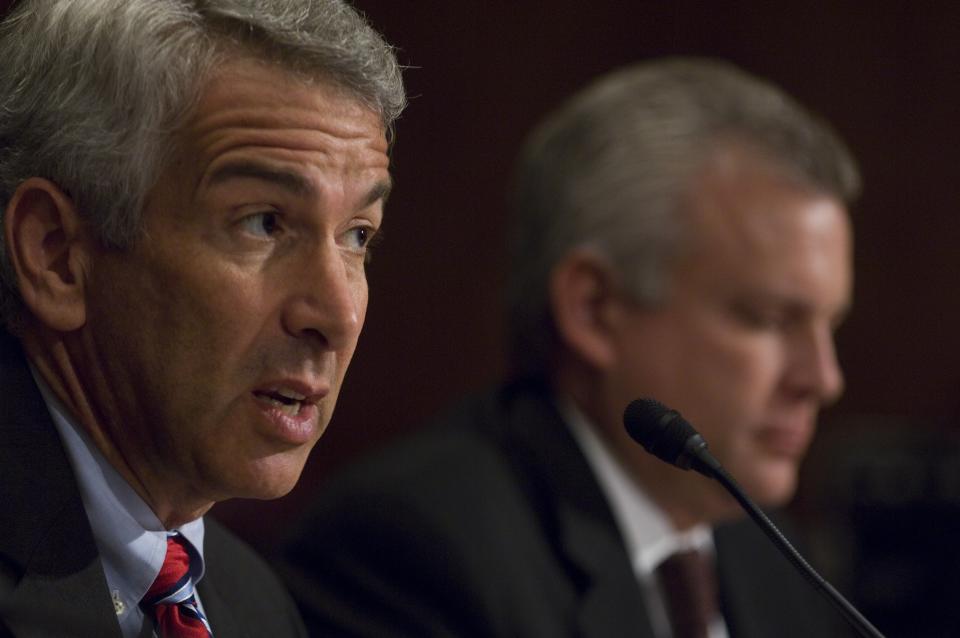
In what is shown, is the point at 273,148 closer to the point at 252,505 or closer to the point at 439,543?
the point at 439,543

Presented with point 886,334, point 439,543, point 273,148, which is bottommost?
point 886,334

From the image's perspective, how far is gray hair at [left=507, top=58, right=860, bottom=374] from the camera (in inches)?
92.4

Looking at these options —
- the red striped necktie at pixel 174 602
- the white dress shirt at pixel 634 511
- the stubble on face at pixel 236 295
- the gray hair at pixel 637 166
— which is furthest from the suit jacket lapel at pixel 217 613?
the gray hair at pixel 637 166

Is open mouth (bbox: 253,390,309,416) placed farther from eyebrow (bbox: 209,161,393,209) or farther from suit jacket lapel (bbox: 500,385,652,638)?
suit jacket lapel (bbox: 500,385,652,638)

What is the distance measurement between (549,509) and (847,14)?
6.76ft

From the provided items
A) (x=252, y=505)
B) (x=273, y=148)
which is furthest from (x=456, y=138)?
(x=273, y=148)

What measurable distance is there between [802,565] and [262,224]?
22.8 inches

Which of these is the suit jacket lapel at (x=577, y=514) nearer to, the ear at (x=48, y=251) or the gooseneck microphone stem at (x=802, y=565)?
the gooseneck microphone stem at (x=802, y=565)

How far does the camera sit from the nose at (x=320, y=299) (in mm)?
1188

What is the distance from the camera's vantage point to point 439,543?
2.03 m

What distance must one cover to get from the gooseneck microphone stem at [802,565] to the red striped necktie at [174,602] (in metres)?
0.49

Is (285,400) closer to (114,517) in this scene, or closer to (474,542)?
(114,517)

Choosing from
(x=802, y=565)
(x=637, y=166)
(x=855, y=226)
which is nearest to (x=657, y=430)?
(x=802, y=565)

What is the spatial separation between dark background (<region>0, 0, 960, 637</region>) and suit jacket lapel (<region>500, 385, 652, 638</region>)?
2.72 feet
